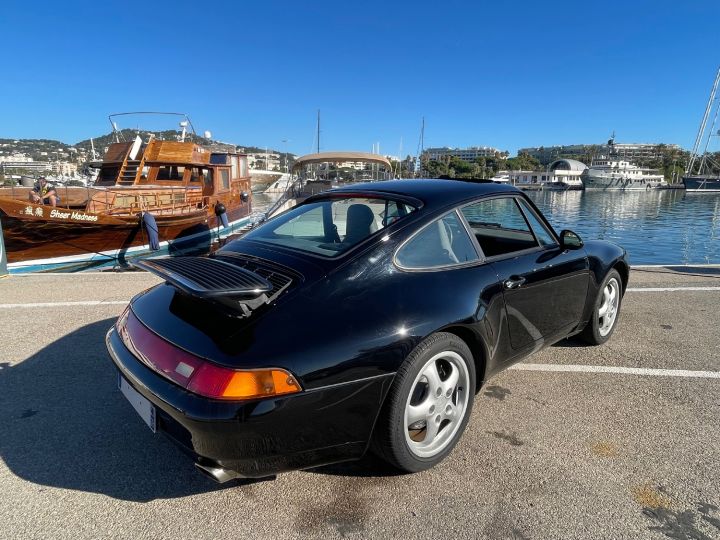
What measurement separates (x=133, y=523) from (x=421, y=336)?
59.9 inches

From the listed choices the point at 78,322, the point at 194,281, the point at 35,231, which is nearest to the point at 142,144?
the point at 35,231

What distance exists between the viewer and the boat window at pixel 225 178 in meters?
16.7

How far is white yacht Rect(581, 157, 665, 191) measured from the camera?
→ 318ft

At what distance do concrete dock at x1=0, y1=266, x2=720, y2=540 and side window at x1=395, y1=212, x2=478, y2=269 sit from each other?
1063 mm

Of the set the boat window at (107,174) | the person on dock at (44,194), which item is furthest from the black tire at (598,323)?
the boat window at (107,174)

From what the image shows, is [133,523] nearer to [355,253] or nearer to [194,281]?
[194,281]

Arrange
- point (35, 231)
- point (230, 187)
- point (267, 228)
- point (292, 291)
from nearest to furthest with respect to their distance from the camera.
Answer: point (292, 291) → point (267, 228) → point (35, 231) → point (230, 187)

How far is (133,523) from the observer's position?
6.33 ft

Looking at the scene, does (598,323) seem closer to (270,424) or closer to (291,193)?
(270,424)

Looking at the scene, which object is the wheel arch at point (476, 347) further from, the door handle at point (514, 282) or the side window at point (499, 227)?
the side window at point (499, 227)

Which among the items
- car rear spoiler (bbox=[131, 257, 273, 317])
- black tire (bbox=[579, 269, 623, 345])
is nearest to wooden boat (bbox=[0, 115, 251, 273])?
car rear spoiler (bbox=[131, 257, 273, 317])

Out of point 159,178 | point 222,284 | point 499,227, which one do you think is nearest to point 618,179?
point 159,178

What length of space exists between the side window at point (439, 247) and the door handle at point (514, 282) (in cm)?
26

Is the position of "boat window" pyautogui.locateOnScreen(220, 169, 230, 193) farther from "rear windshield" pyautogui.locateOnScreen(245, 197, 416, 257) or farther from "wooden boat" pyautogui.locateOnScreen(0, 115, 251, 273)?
"rear windshield" pyautogui.locateOnScreen(245, 197, 416, 257)
